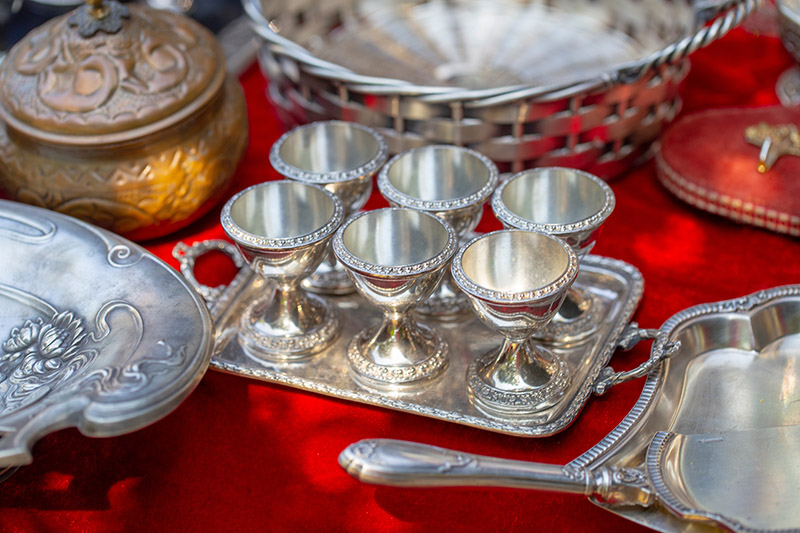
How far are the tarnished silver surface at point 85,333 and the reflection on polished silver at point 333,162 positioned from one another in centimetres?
16

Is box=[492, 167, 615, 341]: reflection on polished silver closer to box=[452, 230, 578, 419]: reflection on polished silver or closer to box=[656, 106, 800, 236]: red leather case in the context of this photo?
box=[452, 230, 578, 419]: reflection on polished silver

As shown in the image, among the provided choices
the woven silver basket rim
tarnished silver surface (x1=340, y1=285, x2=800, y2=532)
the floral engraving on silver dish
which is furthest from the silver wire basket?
the floral engraving on silver dish

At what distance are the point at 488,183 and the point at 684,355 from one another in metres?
0.20

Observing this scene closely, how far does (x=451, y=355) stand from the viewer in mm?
645

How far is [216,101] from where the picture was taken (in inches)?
30.5

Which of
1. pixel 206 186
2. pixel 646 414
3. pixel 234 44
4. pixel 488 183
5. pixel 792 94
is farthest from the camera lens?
pixel 234 44

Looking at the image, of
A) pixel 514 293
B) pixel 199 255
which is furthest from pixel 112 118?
pixel 514 293

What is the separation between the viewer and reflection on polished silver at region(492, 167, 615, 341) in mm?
649

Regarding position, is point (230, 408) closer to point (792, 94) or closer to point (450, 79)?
point (450, 79)

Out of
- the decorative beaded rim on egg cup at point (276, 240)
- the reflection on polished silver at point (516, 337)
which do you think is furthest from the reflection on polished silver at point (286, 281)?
the reflection on polished silver at point (516, 337)

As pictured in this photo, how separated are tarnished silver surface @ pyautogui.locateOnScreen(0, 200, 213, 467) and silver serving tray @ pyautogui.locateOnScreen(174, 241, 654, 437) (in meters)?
0.09

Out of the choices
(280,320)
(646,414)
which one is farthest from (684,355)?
(280,320)

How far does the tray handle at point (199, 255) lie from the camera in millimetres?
717

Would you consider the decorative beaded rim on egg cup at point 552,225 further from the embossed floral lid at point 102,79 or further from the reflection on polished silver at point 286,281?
the embossed floral lid at point 102,79
